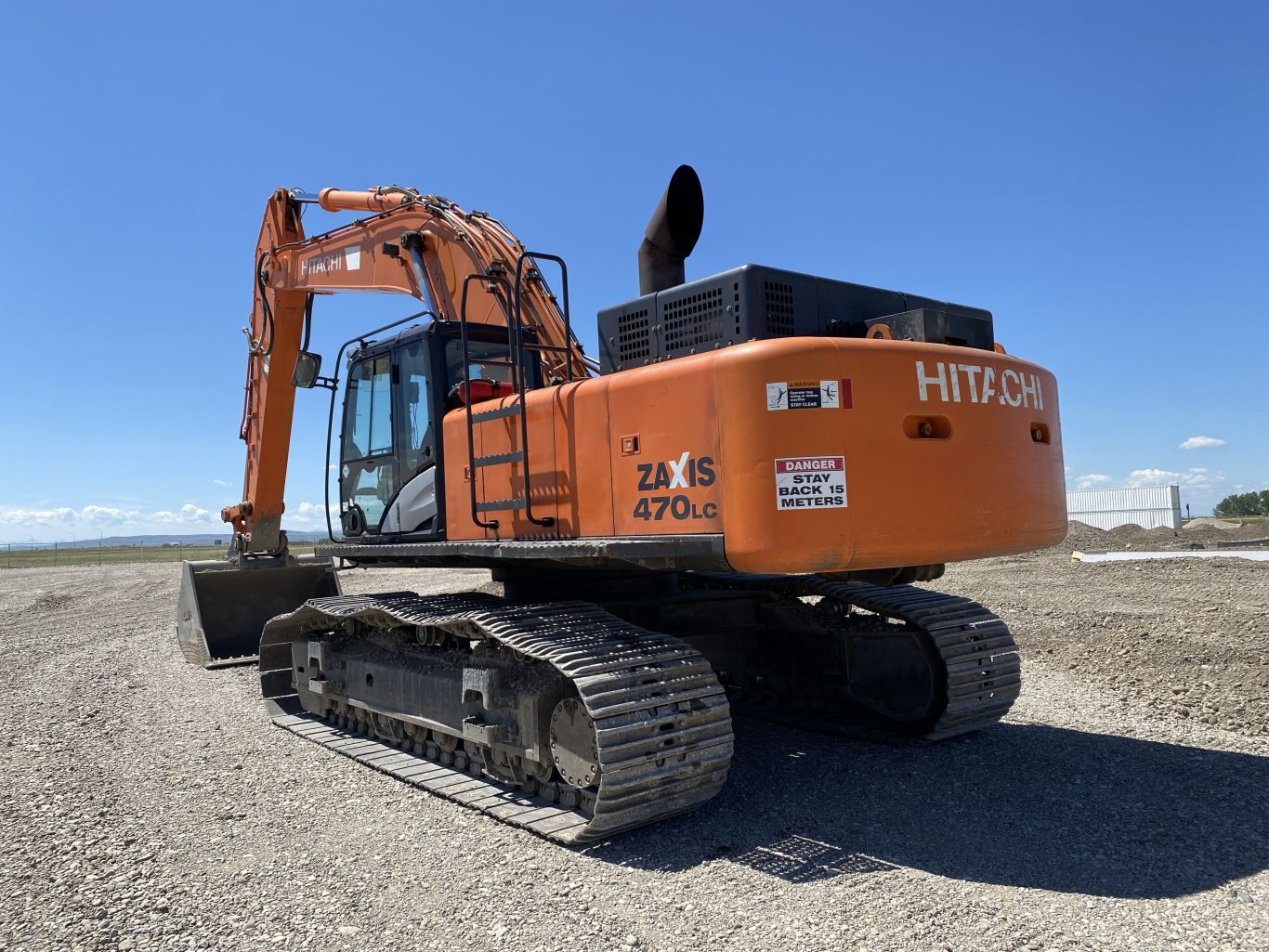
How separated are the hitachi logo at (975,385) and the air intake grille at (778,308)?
710mm

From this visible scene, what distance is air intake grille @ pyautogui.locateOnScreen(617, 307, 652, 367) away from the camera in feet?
18.3

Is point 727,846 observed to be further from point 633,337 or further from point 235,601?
point 235,601

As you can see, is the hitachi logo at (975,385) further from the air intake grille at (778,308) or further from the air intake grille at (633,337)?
the air intake grille at (633,337)

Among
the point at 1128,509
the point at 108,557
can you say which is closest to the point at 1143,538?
the point at 1128,509

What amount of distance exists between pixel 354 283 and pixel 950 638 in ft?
20.4

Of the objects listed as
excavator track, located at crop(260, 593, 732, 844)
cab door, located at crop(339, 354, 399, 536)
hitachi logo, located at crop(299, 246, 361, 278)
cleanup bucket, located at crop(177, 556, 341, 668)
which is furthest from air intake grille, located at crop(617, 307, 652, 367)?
cleanup bucket, located at crop(177, 556, 341, 668)

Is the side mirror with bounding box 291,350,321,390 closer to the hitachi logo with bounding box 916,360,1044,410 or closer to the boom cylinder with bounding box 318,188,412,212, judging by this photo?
the boom cylinder with bounding box 318,188,412,212

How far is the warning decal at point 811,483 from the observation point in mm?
4531

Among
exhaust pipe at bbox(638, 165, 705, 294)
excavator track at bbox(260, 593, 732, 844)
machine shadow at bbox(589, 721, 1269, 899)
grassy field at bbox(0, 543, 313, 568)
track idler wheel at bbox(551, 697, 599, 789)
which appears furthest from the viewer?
grassy field at bbox(0, 543, 313, 568)

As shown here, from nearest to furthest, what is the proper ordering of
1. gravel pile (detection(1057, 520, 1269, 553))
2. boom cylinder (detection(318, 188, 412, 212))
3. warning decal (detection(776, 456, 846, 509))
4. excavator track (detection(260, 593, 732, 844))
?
warning decal (detection(776, 456, 846, 509)) < excavator track (detection(260, 593, 732, 844)) < boom cylinder (detection(318, 188, 412, 212)) < gravel pile (detection(1057, 520, 1269, 553))

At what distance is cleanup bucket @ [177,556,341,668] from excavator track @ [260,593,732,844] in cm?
452

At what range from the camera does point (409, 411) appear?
7.02 metres

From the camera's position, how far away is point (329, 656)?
25.3 feet

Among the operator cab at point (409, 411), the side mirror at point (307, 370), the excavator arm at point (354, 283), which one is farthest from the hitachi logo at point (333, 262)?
the operator cab at point (409, 411)
